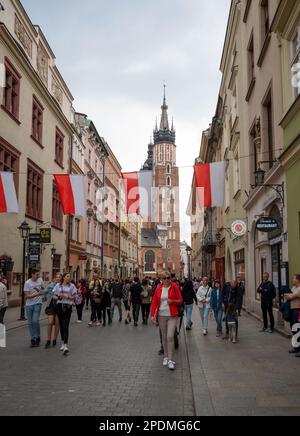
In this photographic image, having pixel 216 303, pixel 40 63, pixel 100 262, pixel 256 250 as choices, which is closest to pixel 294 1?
pixel 216 303

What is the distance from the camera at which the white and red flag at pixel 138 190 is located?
18.3 m

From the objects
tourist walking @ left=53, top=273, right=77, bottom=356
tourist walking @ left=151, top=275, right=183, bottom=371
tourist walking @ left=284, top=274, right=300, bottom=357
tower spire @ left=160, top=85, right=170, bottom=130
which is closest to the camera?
tourist walking @ left=151, top=275, right=183, bottom=371

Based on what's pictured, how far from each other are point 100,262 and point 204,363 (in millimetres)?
38367

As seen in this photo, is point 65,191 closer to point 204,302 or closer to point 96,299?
point 96,299

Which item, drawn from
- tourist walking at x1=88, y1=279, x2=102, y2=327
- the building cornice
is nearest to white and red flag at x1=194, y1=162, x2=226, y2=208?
tourist walking at x1=88, y1=279, x2=102, y2=327

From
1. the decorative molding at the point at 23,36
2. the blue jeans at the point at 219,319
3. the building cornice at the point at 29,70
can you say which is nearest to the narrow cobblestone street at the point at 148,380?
the blue jeans at the point at 219,319

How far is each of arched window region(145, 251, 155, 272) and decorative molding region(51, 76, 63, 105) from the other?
8700 centimetres

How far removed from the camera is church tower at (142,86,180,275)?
396 ft

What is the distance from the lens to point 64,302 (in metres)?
11.1

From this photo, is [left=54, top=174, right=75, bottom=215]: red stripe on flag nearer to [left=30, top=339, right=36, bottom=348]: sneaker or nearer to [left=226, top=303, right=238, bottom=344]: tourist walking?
[left=30, top=339, right=36, bottom=348]: sneaker

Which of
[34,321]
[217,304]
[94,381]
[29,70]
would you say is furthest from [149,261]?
[94,381]

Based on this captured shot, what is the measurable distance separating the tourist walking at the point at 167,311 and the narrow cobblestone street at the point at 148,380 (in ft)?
1.55
